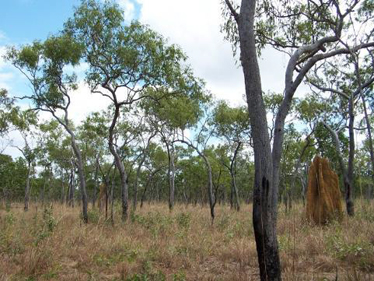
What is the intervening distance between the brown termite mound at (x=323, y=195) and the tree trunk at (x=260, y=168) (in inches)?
270

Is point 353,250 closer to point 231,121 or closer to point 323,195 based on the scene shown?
point 323,195

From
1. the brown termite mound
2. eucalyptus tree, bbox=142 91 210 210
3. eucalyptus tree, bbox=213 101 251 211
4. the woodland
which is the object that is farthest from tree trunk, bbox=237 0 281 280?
eucalyptus tree, bbox=213 101 251 211

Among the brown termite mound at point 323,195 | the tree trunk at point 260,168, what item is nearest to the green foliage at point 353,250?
the tree trunk at point 260,168

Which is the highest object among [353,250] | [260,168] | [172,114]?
[172,114]

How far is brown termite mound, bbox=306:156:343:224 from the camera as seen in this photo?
9852 millimetres

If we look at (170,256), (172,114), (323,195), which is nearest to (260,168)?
(170,256)

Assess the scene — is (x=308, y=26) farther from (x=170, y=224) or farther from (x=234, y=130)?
(x=234, y=130)

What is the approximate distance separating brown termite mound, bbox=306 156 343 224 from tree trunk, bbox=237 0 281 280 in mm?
6858

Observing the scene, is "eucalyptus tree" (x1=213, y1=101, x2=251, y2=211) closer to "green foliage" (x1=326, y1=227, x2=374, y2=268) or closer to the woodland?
the woodland

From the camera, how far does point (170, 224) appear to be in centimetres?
1130

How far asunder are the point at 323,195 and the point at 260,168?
733cm

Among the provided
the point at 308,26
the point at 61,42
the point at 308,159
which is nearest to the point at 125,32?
the point at 61,42

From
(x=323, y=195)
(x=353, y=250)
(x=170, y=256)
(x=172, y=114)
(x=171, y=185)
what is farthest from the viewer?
(x=171, y=185)

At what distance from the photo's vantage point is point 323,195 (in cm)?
999
